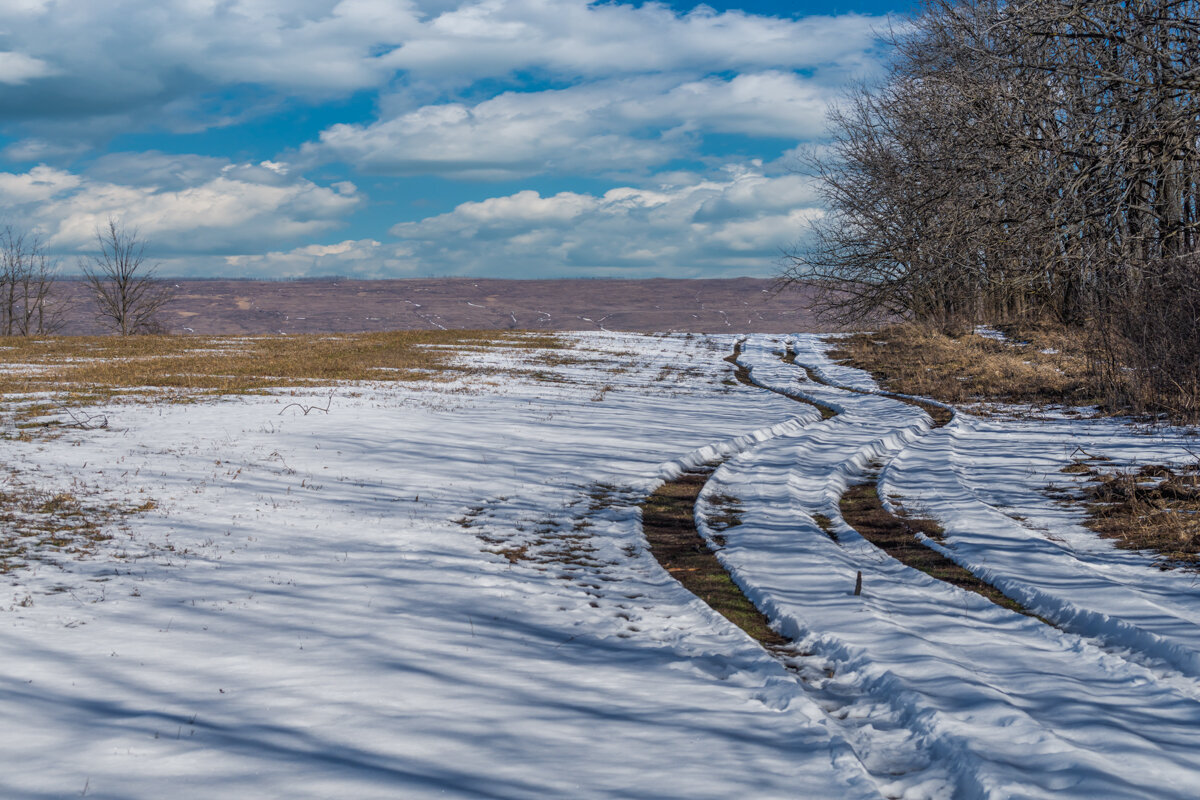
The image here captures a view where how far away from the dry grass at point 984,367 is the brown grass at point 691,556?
10011mm

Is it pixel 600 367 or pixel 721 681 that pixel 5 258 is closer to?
pixel 600 367

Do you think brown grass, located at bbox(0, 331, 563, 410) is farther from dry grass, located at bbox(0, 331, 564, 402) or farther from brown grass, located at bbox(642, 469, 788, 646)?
brown grass, located at bbox(642, 469, 788, 646)

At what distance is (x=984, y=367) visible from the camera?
66.6ft

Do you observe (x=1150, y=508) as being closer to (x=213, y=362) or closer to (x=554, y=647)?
(x=554, y=647)

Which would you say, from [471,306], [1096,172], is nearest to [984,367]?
[1096,172]

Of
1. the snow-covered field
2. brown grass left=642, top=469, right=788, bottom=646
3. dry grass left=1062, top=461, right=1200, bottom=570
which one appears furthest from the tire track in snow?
dry grass left=1062, top=461, right=1200, bottom=570

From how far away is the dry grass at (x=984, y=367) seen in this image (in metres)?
16.7

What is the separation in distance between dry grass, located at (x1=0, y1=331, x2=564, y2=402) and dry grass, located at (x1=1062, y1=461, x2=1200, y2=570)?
1560 centimetres

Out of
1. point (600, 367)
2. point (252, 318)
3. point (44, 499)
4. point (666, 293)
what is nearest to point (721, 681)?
point (44, 499)

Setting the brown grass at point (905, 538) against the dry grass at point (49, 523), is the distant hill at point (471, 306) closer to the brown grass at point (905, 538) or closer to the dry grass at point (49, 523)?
the brown grass at point (905, 538)

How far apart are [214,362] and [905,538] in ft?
71.3

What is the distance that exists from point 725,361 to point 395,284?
Answer: 3933 inches

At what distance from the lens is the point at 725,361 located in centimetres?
3234

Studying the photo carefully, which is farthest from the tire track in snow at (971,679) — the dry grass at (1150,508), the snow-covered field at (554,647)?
the dry grass at (1150,508)
